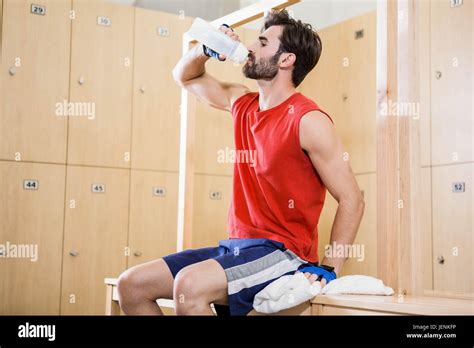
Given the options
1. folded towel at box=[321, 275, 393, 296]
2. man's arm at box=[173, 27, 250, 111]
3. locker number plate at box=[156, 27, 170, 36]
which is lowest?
folded towel at box=[321, 275, 393, 296]

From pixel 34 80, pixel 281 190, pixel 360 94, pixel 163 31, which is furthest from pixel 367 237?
pixel 34 80

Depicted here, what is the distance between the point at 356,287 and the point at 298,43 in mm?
854

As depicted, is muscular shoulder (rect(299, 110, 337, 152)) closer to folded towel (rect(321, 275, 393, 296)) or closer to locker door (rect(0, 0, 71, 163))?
folded towel (rect(321, 275, 393, 296))

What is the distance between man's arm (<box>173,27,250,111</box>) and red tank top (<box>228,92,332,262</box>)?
34cm

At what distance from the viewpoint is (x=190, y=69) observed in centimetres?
238

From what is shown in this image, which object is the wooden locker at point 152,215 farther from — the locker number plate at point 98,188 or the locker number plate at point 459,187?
the locker number plate at point 459,187

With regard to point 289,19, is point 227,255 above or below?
below

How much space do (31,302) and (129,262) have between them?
61cm

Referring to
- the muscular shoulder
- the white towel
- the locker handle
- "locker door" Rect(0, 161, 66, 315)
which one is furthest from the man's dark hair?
"locker door" Rect(0, 161, 66, 315)

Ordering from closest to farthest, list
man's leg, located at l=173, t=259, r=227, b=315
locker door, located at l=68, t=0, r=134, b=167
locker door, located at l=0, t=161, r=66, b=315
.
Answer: man's leg, located at l=173, t=259, r=227, b=315
locker door, located at l=0, t=161, r=66, b=315
locker door, located at l=68, t=0, r=134, b=167

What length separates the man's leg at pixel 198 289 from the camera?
1713 millimetres

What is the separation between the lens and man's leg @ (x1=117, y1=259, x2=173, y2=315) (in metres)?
1.89

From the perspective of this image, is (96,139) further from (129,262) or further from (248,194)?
(248,194)
